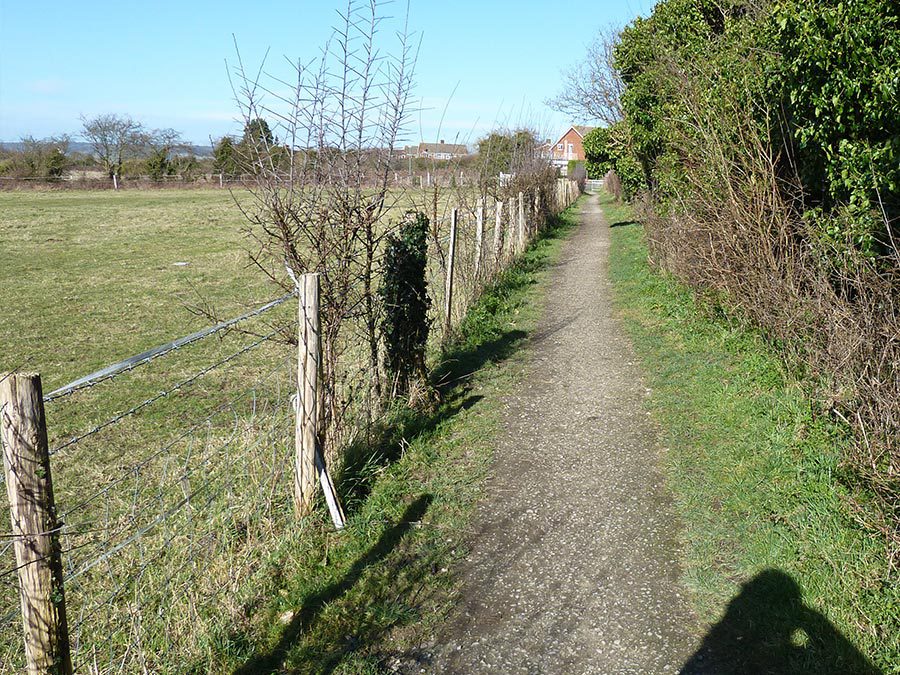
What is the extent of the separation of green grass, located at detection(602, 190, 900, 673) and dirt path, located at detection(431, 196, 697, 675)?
8.3 inches

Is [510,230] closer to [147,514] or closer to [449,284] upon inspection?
[449,284]

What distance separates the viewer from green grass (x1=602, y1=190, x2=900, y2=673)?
3.68 metres

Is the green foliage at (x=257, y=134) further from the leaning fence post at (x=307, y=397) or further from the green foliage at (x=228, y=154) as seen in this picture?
the leaning fence post at (x=307, y=397)

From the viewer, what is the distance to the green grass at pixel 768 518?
145 inches

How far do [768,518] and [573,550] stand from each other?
1.30m

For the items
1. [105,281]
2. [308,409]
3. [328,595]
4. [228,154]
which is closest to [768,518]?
[328,595]

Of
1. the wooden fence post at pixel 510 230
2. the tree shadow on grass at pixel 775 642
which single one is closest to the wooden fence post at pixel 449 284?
the wooden fence post at pixel 510 230

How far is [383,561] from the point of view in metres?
4.51

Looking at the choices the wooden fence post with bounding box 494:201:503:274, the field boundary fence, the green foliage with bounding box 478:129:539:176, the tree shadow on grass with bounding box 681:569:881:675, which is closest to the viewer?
the field boundary fence

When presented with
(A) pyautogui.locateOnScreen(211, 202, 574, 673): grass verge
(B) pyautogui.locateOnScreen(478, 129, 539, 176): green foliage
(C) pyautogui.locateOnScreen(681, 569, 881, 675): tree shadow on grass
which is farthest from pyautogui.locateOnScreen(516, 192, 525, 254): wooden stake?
(C) pyautogui.locateOnScreen(681, 569, 881, 675): tree shadow on grass

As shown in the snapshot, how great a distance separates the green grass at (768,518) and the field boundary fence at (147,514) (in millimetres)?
2394

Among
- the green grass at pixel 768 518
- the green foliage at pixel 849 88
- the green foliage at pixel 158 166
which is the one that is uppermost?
the green foliage at pixel 158 166

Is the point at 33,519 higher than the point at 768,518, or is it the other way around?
the point at 33,519

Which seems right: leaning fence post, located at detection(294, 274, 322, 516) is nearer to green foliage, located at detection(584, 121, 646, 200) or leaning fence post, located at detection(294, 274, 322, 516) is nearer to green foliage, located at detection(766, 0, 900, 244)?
green foliage, located at detection(766, 0, 900, 244)
